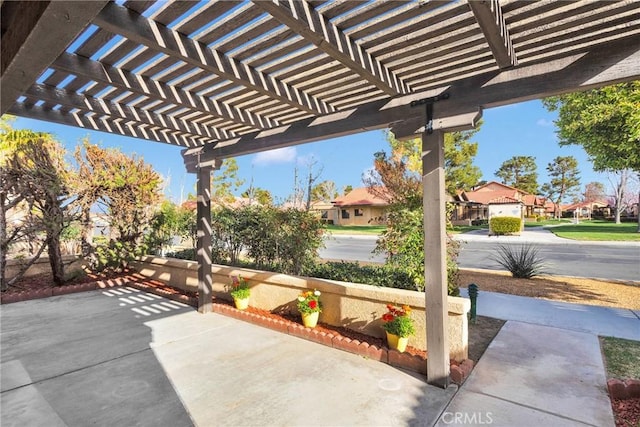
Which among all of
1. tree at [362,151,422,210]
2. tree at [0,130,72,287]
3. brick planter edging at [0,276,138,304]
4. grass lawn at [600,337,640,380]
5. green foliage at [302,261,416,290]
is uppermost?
tree at [362,151,422,210]

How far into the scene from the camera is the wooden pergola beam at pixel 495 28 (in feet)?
5.98

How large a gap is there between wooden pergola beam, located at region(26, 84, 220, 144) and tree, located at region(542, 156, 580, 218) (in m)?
60.5

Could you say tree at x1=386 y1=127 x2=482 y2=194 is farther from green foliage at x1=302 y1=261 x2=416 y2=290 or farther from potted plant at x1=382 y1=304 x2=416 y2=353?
potted plant at x1=382 y1=304 x2=416 y2=353

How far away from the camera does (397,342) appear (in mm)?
3531

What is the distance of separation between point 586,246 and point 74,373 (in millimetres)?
18619

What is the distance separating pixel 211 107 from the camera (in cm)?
373

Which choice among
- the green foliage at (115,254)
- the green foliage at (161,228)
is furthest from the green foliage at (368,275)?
the green foliage at (115,254)

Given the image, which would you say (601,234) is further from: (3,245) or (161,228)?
(3,245)

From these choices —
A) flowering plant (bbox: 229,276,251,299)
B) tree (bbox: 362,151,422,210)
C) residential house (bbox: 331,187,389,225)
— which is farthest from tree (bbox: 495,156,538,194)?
flowering plant (bbox: 229,276,251,299)

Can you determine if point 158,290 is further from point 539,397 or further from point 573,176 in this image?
point 573,176

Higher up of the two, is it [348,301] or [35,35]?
[35,35]

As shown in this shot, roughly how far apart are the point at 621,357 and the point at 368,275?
304cm

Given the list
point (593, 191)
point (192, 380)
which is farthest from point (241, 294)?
point (593, 191)

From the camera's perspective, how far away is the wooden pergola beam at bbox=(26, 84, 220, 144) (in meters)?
3.17
